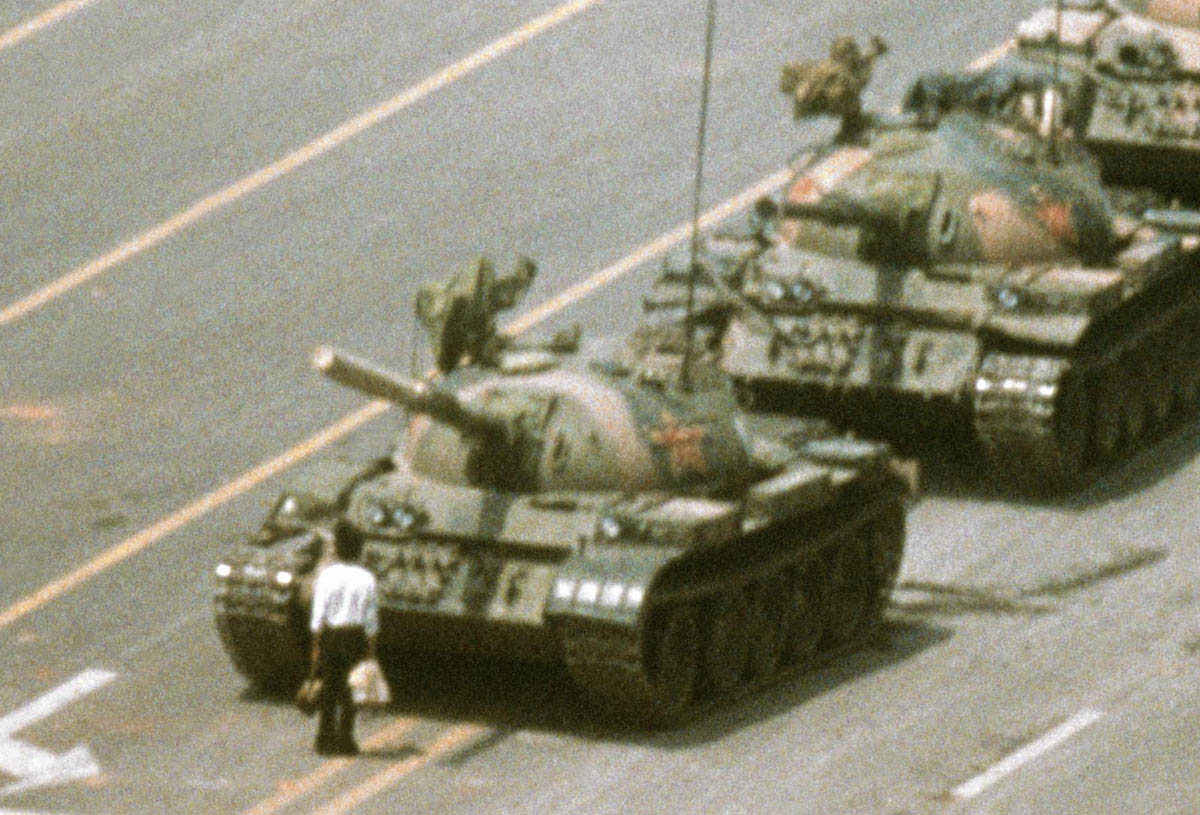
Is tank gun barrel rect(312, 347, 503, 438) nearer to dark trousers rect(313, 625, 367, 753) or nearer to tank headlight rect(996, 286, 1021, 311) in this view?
dark trousers rect(313, 625, 367, 753)

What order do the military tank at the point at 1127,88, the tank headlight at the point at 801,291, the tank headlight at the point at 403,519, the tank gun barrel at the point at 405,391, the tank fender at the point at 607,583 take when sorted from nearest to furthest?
1. the tank gun barrel at the point at 405,391
2. the tank fender at the point at 607,583
3. the tank headlight at the point at 403,519
4. the tank headlight at the point at 801,291
5. the military tank at the point at 1127,88

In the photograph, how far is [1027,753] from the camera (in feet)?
119

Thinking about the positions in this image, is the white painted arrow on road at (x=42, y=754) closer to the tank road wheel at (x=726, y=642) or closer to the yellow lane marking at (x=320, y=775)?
the yellow lane marking at (x=320, y=775)

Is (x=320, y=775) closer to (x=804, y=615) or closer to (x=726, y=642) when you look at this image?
(x=726, y=642)

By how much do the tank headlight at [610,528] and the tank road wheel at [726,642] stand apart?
1.11m

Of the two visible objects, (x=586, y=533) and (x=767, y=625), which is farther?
(x=767, y=625)

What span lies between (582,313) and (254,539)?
1134 cm

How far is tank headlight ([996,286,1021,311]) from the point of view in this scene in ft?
143

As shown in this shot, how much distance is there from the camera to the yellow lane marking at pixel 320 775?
116ft

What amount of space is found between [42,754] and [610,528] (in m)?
5.14

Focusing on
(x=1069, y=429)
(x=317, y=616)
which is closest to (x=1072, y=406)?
(x=1069, y=429)

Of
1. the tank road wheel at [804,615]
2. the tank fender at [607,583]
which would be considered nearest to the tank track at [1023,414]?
Result: the tank road wheel at [804,615]

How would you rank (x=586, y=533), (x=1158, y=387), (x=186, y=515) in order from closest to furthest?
(x=586, y=533)
(x=186, y=515)
(x=1158, y=387)

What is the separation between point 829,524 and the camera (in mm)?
38844
